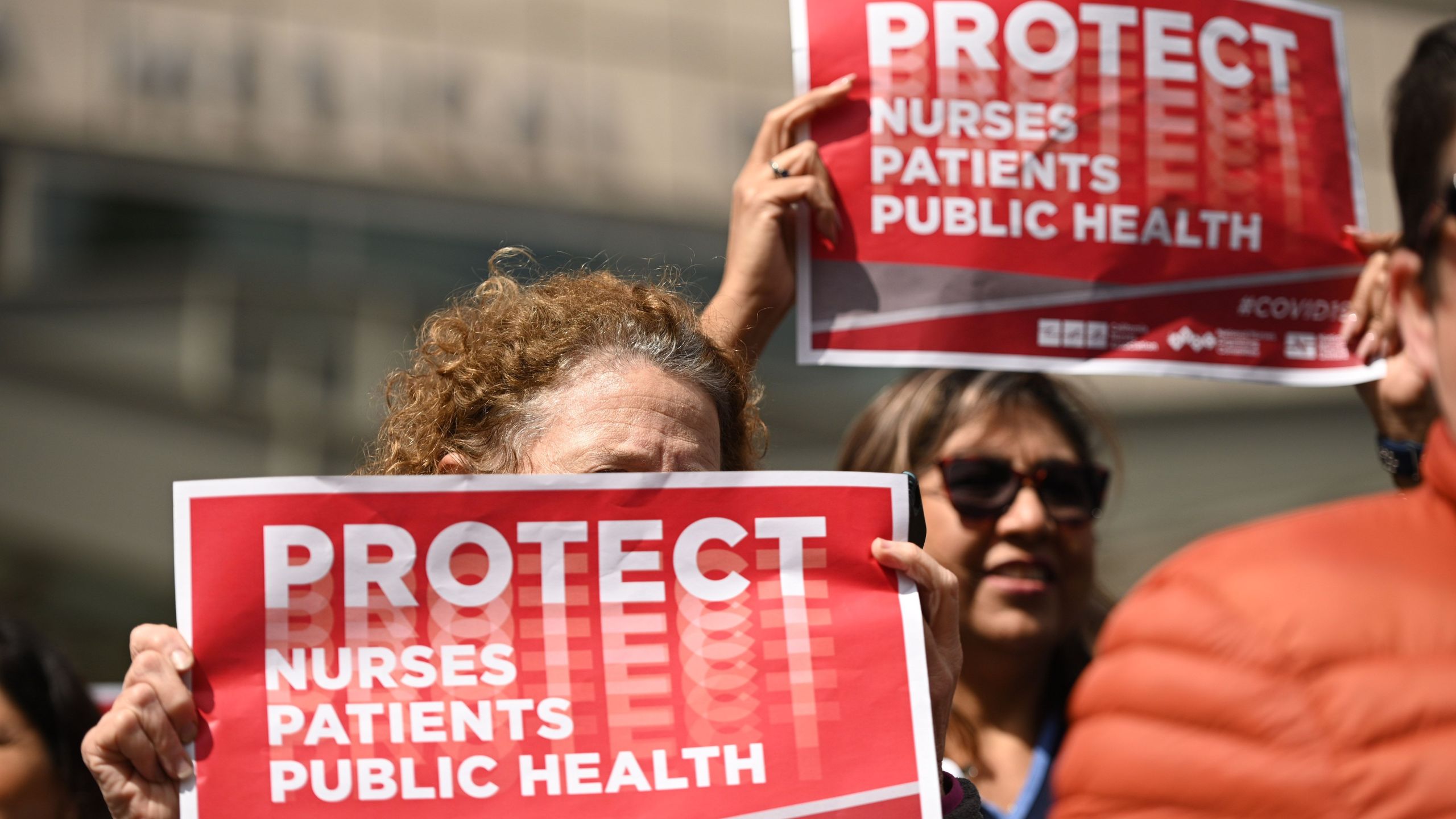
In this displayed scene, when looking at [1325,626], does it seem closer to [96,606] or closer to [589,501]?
[589,501]

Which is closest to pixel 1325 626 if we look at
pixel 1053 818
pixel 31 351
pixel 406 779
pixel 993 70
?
pixel 1053 818

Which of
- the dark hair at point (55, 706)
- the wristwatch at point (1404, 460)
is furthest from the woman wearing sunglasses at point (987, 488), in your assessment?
the dark hair at point (55, 706)

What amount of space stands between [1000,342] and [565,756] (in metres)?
1.35

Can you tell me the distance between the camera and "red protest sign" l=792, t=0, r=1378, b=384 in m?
2.74

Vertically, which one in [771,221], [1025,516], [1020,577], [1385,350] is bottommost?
[1020,577]

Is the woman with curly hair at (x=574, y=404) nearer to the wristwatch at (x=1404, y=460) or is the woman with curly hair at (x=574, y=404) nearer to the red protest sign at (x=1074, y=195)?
the red protest sign at (x=1074, y=195)

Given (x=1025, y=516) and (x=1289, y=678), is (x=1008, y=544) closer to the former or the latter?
(x=1025, y=516)

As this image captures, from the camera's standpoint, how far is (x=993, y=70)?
2812 mm

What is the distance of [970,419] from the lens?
306cm

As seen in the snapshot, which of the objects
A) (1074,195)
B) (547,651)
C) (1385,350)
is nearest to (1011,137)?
(1074,195)

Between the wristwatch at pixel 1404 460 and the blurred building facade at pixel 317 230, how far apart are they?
731 cm

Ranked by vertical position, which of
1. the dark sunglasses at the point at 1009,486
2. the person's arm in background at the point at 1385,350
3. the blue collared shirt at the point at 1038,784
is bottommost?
the blue collared shirt at the point at 1038,784

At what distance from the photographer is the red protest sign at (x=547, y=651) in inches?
67.6

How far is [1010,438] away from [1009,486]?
4.4 inches
